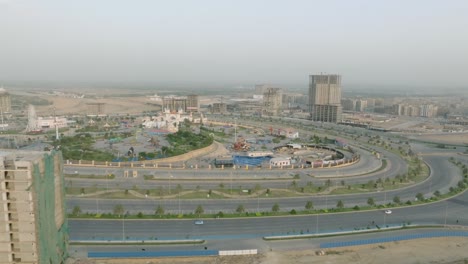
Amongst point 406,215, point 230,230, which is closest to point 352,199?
point 406,215

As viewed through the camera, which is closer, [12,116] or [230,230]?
[230,230]

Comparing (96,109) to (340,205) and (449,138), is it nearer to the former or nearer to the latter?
(449,138)

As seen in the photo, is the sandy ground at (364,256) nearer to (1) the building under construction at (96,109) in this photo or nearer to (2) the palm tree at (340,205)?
(2) the palm tree at (340,205)

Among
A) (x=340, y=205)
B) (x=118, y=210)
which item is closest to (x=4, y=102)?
(x=118, y=210)

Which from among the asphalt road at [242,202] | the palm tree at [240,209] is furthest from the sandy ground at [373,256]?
the asphalt road at [242,202]

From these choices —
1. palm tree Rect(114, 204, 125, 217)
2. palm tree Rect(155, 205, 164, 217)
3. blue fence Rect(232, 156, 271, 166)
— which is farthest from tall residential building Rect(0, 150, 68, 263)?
blue fence Rect(232, 156, 271, 166)

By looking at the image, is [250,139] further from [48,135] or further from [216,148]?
[48,135]
